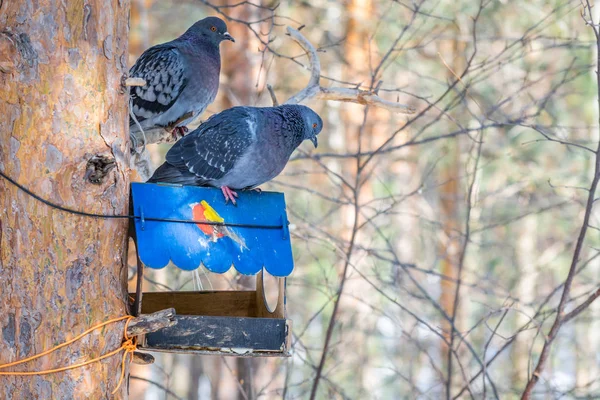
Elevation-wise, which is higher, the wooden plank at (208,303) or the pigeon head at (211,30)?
the pigeon head at (211,30)

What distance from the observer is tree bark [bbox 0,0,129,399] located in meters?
2.42

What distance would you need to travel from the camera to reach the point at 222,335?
9.16 feet

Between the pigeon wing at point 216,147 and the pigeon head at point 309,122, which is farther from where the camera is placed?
the pigeon head at point 309,122

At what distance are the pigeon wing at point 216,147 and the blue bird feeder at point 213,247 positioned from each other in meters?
0.21

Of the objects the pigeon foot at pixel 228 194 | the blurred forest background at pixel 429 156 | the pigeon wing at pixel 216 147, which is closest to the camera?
the pigeon foot at pixel 228 194

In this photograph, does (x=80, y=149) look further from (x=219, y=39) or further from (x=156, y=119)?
(x=219, y=39)

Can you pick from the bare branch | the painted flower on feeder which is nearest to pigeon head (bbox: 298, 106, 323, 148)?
the bare branch

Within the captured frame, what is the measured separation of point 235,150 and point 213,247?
627mm

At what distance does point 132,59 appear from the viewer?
10922 millimetres

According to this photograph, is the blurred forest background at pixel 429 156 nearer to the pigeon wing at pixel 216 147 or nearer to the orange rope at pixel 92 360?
the pigeon wing at pixel 216 147

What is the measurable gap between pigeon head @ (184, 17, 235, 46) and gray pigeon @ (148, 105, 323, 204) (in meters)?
1.03

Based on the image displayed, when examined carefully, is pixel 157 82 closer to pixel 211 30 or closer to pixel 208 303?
pixel 211 30

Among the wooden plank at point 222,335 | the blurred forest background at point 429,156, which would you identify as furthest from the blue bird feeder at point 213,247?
the blurred forest background at point 429,156

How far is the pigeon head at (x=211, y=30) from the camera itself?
14.3 feet
